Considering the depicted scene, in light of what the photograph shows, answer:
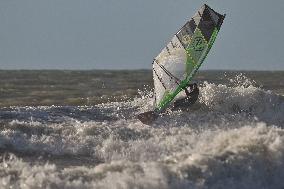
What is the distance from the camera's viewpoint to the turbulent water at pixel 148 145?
11625mm

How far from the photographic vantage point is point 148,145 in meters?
16.8

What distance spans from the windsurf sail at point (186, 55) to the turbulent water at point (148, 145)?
0.85 m

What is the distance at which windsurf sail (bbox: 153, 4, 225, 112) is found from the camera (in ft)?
76.1

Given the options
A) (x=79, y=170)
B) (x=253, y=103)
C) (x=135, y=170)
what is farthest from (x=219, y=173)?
(x=253, y=103)

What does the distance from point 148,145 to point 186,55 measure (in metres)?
7.47

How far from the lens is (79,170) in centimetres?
1211

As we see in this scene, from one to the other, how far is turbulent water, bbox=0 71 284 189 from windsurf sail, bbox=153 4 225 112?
0.85 m

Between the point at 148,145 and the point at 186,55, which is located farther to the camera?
the point at 186,55

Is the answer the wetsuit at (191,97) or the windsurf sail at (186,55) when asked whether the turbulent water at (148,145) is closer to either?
the wetsuit at (191,97)

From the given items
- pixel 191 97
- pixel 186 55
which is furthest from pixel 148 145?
pixel 191 97

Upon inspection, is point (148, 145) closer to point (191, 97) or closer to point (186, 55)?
point (186, 55)

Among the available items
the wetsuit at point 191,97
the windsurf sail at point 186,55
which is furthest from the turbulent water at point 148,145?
the windsurf sail at point 186,55

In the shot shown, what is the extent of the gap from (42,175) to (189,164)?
9.20 feet

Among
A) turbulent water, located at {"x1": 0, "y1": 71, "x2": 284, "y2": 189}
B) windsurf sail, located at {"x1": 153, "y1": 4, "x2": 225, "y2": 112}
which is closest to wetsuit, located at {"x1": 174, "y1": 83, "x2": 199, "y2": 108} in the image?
turbulent water, located at {"x1": 0, "y1": 71, "x2": 284, "y2": 189}
